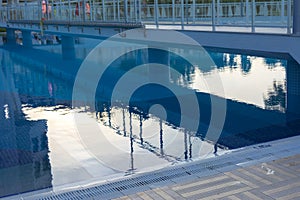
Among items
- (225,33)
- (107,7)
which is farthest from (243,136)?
(107,7)

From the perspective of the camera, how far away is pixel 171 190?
3842 mm

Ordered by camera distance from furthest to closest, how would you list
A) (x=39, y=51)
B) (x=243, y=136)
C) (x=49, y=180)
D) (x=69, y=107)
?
(x=39, y=51) < (x=69, y=107) < (x=243, y=136) < (x=49, y=180)

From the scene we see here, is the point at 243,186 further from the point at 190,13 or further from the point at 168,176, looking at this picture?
the point at 190,13

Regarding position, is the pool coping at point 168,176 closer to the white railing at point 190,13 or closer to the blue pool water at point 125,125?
the blue pool water at point 125,125

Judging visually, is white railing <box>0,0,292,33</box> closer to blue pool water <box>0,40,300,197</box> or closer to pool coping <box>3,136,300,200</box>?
blue pool water <box>0,40,300,197</box>

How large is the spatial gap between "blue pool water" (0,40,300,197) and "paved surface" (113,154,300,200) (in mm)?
1342

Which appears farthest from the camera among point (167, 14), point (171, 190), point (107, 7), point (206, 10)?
point (107, 7)

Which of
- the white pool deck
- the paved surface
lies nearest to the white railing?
the white pool deck

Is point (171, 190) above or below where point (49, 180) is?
above

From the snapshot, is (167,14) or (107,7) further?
(107,7)

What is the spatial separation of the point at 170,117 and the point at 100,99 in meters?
3.07

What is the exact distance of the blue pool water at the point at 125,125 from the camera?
19.6 ft

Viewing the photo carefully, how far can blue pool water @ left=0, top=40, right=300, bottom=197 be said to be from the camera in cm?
598

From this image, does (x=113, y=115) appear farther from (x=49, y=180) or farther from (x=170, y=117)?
(x=49, y=180)
